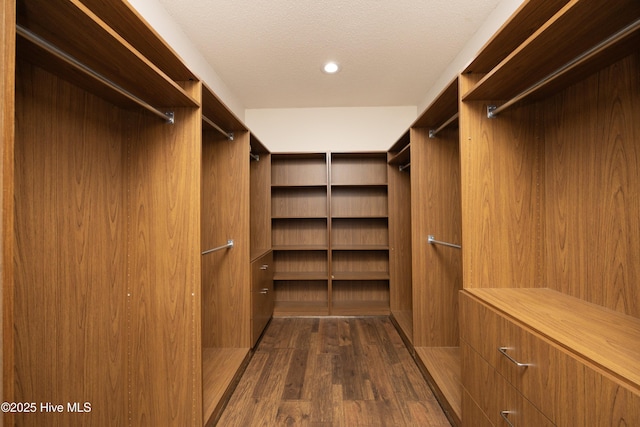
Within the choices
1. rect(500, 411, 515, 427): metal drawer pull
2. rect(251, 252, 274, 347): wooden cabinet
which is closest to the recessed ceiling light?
rect(251, 252, 274, 347): wooden cabinet

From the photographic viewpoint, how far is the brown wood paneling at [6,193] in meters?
0.58

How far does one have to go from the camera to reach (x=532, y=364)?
Result: 884 mm

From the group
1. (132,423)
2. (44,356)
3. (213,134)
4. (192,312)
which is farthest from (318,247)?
(44,356)

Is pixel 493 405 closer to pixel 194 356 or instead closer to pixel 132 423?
pixel 194 356

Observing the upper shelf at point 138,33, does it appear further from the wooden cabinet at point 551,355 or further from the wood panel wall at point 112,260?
the wooden cabinet at point 551,355

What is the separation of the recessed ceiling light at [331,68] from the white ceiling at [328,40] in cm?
5

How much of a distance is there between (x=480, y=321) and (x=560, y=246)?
533 millimetres

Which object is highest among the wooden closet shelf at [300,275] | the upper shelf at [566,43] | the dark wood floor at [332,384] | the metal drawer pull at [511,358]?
the upper shelf at [566,43]

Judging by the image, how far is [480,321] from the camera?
3.87 feet

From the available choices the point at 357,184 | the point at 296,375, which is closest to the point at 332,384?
the point at 296,375

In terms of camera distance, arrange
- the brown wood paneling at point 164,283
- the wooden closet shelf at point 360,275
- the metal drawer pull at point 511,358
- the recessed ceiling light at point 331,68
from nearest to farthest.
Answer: the metal drawer pull at point 511,358
the brown wood paneling at point 164,283
the recessed ceiling light at point 331,68
the wooden closet shelf at point 360,275

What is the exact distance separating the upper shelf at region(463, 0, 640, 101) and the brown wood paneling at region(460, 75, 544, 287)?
0.82 feet

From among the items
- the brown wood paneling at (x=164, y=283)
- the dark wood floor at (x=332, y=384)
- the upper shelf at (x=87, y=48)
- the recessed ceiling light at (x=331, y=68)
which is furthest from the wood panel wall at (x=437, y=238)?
the upper shelf at (x=87, y=48)

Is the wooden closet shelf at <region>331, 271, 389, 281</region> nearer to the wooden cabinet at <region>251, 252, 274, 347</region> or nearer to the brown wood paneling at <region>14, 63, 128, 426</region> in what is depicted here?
the wooden cabinet at <region>251, 252, 274, 347</region>
